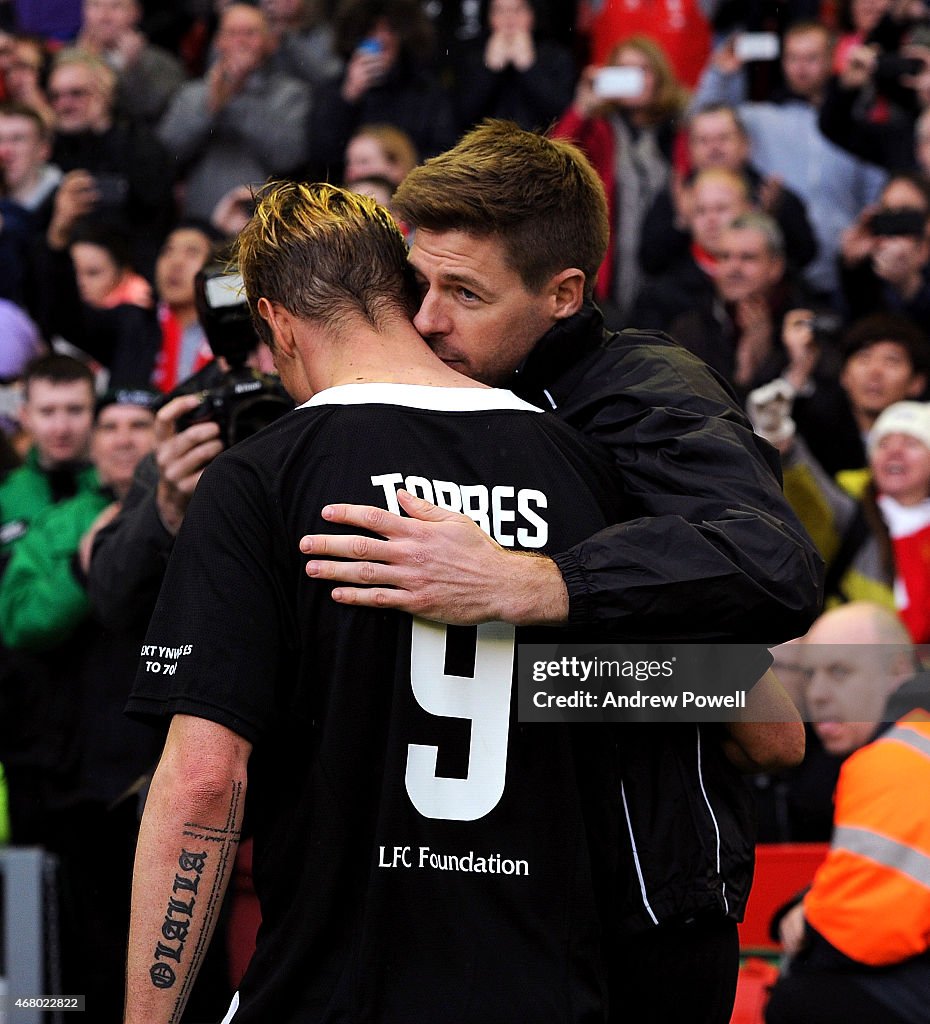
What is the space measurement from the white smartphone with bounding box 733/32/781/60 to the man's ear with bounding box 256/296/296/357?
7.13 metres

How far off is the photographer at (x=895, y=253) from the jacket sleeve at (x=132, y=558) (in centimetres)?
459

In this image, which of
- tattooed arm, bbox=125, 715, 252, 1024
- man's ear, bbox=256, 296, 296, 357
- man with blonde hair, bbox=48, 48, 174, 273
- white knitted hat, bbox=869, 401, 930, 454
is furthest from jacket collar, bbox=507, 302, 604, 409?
man with blonde hair, bbox=48, 48, 174, 273

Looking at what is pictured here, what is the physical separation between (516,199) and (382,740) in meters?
0.90

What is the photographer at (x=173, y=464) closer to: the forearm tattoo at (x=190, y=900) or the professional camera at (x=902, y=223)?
the forearm tattoo at (x=190, y=900)

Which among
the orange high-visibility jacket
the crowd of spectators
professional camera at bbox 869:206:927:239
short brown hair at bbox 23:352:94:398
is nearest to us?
the orange high-visibility jacket

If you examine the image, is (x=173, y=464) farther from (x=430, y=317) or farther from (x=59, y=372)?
(x=59, y=372)

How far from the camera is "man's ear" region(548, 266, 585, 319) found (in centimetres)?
271

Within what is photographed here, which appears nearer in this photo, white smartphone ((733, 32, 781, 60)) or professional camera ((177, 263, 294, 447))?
professional camera ((177, 263, 294, 447))

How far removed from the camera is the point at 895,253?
7520mm

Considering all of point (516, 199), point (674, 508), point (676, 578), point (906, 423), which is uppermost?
point (906, 423)

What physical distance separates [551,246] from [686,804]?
0.94 metres

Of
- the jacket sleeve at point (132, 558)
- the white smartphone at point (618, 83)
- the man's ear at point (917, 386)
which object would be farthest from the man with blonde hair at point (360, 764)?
the white smartphone at point (618, 83)

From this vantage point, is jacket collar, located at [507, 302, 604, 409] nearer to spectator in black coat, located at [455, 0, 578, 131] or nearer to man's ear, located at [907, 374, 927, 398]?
man's ear, located at [907, 374, 927, 398]

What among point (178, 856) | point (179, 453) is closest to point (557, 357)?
point (178, 856)
